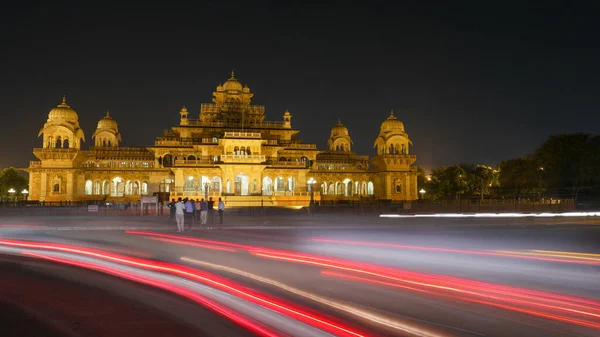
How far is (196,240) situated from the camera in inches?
795

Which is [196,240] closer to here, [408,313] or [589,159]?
[408,313]

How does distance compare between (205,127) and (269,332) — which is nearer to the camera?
(269,332)

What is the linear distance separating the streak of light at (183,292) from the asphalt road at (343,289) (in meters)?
0.09

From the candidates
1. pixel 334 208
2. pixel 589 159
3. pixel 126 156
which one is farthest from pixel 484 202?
pixel 126 156

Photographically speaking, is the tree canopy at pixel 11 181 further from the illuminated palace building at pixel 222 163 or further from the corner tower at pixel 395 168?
the corner tower at pixel 395 168

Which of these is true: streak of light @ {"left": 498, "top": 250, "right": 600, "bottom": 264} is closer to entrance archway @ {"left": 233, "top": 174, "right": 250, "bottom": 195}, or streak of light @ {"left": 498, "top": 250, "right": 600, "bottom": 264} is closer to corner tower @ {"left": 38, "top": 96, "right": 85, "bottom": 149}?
entrance archway @ {"left": 233, "top": 174, "right": 250, "bottom": 195}

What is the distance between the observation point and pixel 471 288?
1035cm

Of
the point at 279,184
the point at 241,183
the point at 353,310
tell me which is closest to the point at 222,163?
the point at 241,183

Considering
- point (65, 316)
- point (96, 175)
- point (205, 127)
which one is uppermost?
point (205, 127)

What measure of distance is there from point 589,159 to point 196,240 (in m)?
58.7

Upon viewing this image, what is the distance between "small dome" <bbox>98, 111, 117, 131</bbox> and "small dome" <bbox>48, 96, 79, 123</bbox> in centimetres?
1017

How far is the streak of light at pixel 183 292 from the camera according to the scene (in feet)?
25.0

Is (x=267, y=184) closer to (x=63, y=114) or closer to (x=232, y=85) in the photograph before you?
(x=232, y=85)

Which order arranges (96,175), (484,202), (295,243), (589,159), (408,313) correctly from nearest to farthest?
1. (408,313)
2. (295,243)
3. (484,202)
4. (589,159)
5. (96,175)
